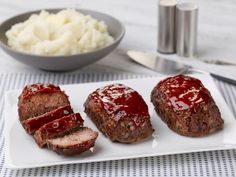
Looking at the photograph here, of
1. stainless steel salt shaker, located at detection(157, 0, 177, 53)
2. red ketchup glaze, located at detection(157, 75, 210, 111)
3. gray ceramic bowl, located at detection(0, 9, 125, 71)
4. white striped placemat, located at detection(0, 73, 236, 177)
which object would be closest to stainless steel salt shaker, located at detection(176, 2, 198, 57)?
stainless steel salt shaker, located at detection(157, 0, 177, 53)

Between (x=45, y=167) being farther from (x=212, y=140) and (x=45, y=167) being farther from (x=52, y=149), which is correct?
(x=212, y=140)

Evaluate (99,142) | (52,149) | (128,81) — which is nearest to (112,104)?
(99,142)

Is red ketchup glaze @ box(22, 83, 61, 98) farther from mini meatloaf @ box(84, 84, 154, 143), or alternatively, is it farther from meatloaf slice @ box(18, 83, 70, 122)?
mini meatloaf @ box(84, 84, 154, 143)

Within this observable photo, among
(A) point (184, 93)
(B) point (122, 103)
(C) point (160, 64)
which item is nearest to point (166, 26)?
(C) point (160, 64)

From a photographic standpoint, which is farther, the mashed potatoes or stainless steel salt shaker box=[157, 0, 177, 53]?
stainless steel salt shaker box=[157, 0, 177, 53]

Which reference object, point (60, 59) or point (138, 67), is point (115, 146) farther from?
point (138, 67)

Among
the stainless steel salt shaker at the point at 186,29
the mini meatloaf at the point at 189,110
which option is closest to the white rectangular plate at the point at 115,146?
the mini meatloaf at the point at 189,110
